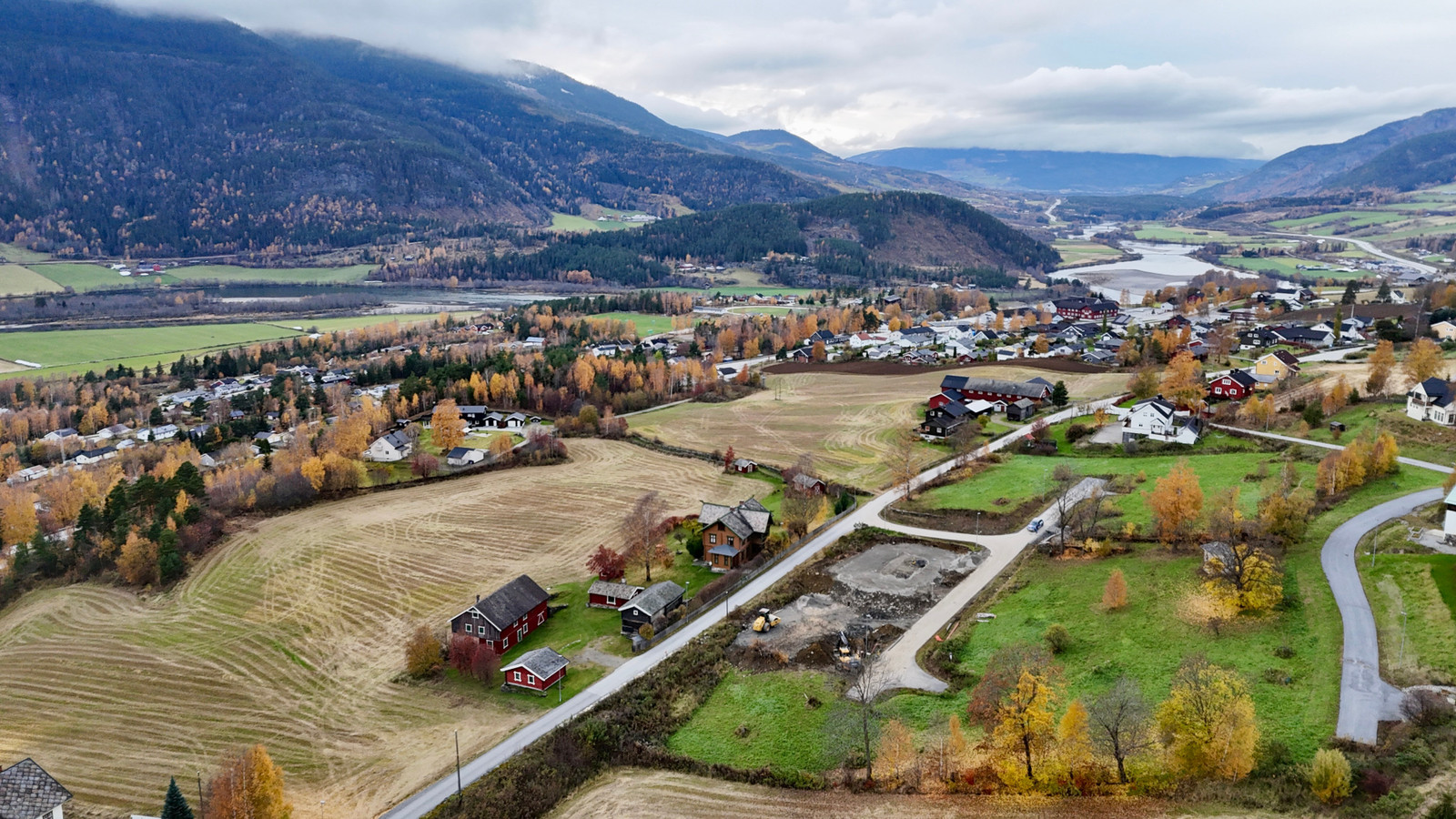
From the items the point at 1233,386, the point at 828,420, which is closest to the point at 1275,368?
the point at 1233,386

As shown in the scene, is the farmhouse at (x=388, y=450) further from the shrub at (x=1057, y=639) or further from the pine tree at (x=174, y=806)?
the shrub at (x=1057, y=639)

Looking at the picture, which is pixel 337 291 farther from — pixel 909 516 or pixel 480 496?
pixel 909 516

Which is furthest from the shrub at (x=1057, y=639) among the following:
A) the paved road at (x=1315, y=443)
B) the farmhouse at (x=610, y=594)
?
the paved road at (x=1315, y=443)

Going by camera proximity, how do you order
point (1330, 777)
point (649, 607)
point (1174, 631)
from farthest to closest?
point (649, 607), point (1174, 631), point (1330, 777)

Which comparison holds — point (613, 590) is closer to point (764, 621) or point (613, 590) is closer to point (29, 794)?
point (764, 621)

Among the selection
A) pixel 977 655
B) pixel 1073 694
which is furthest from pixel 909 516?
pixel 1073 694

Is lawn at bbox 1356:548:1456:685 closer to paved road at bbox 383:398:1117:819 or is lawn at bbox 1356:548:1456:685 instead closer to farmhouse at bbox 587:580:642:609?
paved road at bbox 383:398:1117:819

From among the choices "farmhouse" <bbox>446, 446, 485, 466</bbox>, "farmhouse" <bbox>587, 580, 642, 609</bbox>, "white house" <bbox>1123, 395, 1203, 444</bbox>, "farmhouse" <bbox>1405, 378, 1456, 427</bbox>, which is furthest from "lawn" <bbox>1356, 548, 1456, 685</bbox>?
"farmhouse" <bbox>446, 446, 485, 466</bbox>
